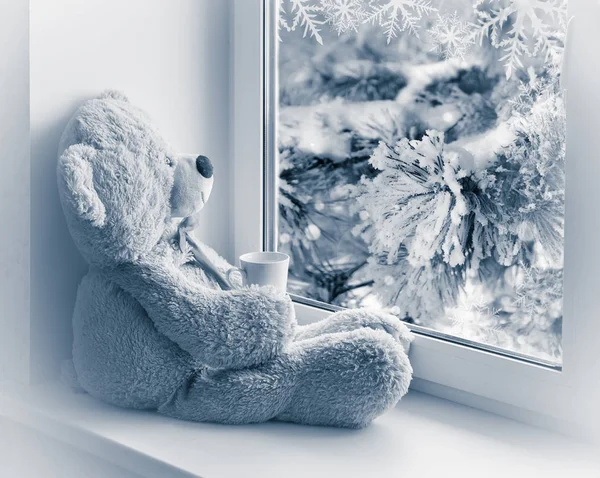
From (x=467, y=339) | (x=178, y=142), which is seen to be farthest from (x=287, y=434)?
(x=178, y=142)

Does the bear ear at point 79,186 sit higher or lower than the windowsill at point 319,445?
higher

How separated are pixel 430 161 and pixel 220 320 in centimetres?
37

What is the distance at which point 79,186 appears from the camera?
882 mm

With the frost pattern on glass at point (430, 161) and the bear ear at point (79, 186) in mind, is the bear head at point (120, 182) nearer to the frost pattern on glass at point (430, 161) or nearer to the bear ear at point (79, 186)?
the bear ear at point (79, 186)

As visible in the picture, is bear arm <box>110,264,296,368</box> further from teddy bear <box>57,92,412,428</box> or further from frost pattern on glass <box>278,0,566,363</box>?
frost pattern on glass <box>278,0,566,363</box>

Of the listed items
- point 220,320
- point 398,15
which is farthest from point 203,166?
point 398,15

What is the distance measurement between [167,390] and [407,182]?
44cm

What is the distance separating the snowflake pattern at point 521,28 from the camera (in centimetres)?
89

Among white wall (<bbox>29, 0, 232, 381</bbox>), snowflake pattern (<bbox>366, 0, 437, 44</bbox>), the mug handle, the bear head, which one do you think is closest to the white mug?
the mug handle

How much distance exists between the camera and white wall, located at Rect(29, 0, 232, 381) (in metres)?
1.01

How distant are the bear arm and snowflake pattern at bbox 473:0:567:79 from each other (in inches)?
16.5
